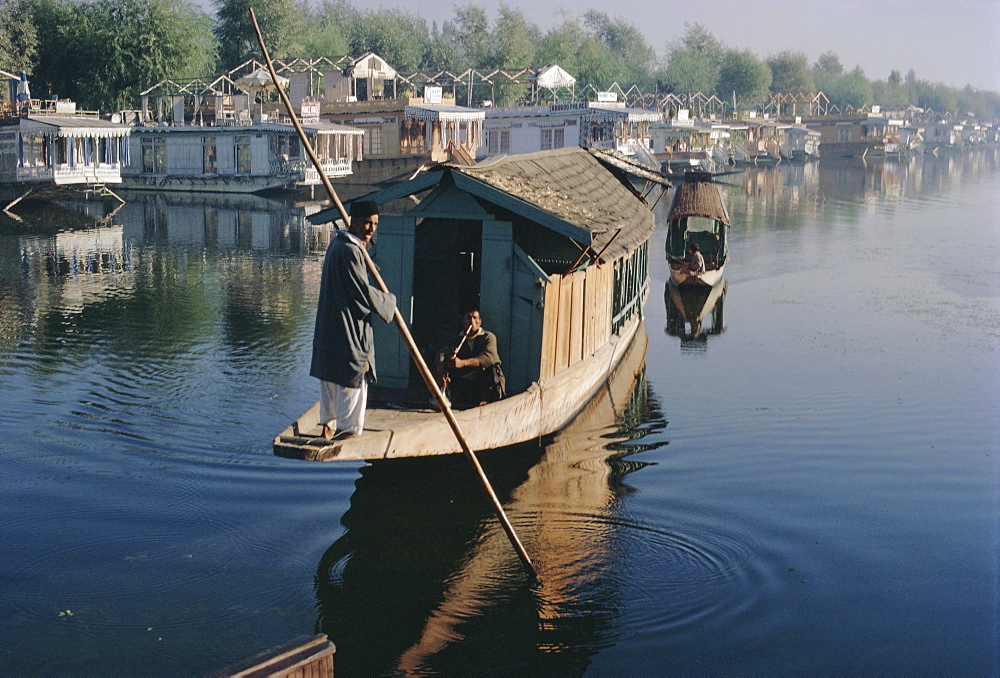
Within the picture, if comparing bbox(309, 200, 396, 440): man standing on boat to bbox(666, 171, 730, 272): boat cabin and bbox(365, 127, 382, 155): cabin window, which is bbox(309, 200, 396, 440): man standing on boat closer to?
bbox(666, 171, 730, 272): boat cabin

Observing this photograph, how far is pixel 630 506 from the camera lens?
9.91 meters

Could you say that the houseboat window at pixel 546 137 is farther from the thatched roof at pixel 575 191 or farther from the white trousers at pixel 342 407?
the white trousers at pixel 342 407

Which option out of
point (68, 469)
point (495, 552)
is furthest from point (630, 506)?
point (68, 469)

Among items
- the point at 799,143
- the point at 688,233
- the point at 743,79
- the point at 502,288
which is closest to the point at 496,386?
the point at 502,288

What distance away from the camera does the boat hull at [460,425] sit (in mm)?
7895

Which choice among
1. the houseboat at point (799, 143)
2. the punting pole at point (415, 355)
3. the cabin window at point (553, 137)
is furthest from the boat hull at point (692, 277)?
the houseboat at point (799, 143)

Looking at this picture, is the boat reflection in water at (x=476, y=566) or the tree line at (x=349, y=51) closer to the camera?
the boat reflection in water at (x=476, y=566)

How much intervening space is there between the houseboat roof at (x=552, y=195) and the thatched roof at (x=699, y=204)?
7.97 meters

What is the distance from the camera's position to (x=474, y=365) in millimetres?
10359

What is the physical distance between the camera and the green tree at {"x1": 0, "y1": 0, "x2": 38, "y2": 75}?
46188 millimetres

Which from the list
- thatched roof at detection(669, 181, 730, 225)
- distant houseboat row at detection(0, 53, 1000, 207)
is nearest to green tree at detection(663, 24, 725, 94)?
distant houseboat row at detection(0, 53, 1000, 207)

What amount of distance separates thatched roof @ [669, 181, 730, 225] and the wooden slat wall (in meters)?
9.72

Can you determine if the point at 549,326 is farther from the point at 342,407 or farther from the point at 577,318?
the point at 342,407

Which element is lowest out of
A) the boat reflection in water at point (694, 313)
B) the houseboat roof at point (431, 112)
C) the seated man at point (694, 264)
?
the boat reflection in water at point (694, 313)
